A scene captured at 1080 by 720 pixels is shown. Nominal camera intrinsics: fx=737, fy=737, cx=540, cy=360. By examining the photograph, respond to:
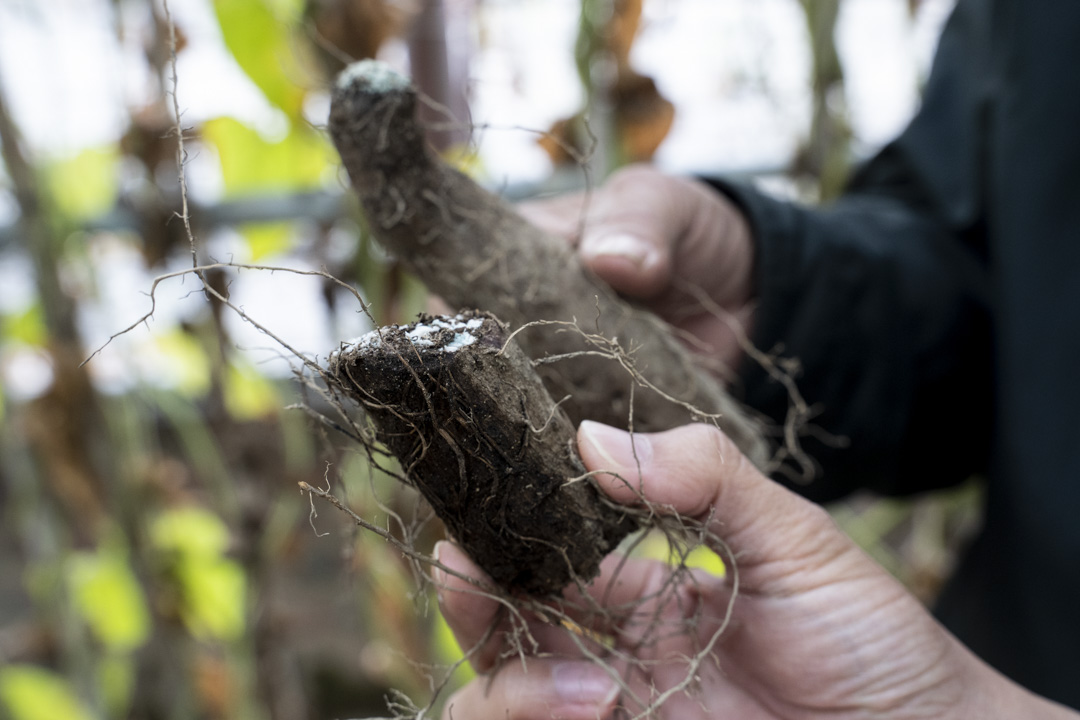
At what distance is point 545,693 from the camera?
516mm

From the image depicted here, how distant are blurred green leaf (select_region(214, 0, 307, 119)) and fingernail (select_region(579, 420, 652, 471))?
29.7 inches

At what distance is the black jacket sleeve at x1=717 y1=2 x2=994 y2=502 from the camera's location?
882mm

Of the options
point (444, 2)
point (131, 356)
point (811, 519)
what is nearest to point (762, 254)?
point (811, 519)

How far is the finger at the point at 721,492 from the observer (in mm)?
459

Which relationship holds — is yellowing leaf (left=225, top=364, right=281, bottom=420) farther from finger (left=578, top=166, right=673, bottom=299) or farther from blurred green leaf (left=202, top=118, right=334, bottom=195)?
finger (left=578, top=166, right=673, bottom=299)

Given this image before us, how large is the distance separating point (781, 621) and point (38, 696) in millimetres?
1253

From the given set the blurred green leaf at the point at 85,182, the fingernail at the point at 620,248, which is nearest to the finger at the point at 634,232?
the fingernail at the point at 620,248

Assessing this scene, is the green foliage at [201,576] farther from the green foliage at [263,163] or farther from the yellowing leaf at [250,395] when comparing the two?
the green foliage at [263,163]

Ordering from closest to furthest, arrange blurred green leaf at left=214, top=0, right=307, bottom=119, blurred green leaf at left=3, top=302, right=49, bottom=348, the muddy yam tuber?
the muddy yam tuber < blurred green leaf at left=214, top=0, right=307, bottom=119 < blurred green leaf at left=3, top=302, right=49, bottom=348

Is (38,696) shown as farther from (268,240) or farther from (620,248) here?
(620,248)

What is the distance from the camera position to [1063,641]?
76cm

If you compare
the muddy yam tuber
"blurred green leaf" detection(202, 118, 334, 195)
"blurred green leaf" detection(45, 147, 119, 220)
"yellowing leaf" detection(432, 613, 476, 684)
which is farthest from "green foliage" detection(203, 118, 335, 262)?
the muddy yam tuber

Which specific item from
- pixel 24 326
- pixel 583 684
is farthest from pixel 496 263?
pixel 24 326

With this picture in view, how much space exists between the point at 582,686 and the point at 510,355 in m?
0.25
